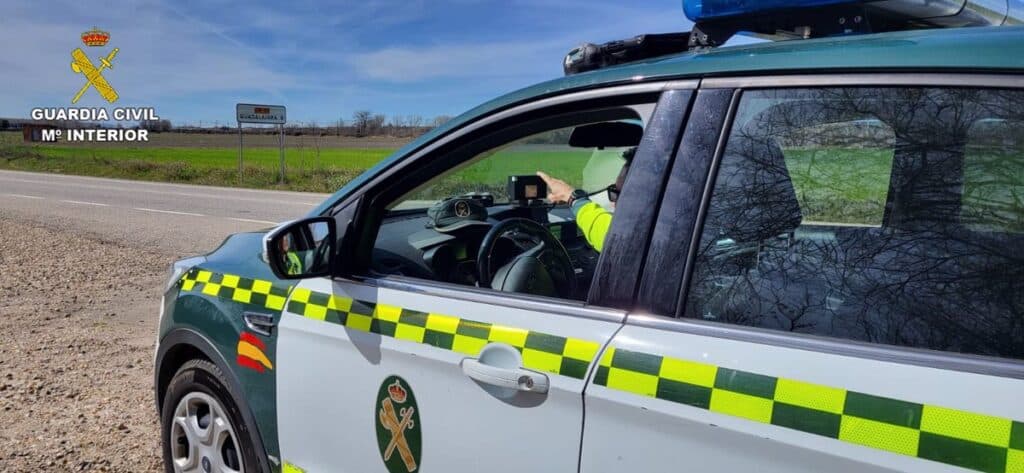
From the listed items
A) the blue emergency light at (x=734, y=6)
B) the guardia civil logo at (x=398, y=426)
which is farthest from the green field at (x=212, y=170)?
the guardia civil logo at (x=398, y=426)

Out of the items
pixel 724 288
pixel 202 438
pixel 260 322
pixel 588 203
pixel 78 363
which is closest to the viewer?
pixel 724 288

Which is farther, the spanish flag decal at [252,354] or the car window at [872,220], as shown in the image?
the spanish flag decal at [252,354]

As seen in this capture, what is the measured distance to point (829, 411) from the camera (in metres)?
1.23

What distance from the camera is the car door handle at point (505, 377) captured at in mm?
1588

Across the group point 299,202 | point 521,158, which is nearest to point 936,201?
point 521,158

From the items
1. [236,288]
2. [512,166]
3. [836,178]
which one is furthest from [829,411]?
[236,288]

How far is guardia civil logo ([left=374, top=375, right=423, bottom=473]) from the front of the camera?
1.88 m

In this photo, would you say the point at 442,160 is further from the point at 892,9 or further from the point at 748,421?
the point at 892,9

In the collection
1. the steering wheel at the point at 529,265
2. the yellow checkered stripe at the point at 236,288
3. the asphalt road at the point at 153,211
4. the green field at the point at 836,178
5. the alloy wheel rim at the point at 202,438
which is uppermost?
the green field at the point at 836,178

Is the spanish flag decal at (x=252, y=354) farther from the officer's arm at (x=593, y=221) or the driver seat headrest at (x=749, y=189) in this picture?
the driver seat headrest at (x=749, y=189)

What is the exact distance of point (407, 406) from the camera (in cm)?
189

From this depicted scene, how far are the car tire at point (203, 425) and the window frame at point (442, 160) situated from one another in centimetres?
72

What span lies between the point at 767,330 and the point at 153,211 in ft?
51.9

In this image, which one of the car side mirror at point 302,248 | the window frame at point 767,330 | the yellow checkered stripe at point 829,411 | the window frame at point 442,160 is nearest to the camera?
the yellow checkered stripe at point 829,411
